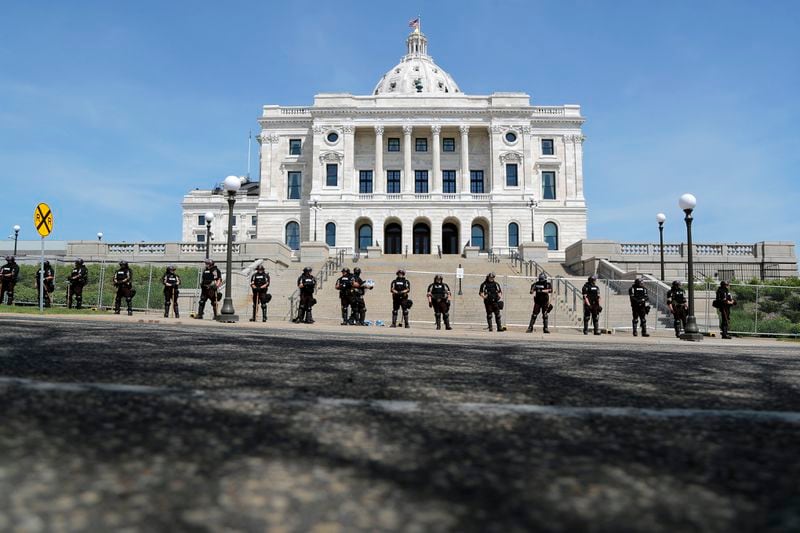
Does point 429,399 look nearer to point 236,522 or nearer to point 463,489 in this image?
point 463,489

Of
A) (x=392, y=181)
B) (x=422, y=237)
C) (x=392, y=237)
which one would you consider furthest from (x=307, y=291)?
(x=392, y=181)

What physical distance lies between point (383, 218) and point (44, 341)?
177 ft

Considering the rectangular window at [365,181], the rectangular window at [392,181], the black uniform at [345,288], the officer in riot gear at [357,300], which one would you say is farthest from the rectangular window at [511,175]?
the black uniform at [345,288]

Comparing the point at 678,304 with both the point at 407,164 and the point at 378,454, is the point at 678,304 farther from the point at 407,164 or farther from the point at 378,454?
the point at 407,164

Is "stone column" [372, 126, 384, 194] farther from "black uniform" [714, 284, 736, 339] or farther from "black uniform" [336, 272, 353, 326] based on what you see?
"black uniform" [714, 284, 736, 339]

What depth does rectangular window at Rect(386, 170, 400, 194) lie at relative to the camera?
63094 mm

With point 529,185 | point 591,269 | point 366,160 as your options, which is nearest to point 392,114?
point 366,160

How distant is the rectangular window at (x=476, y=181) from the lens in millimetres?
62875

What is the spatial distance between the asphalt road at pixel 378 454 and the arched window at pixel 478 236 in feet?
185

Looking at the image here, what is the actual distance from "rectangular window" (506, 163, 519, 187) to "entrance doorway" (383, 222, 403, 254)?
40.3ft

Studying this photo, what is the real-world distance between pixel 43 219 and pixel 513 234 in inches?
1813

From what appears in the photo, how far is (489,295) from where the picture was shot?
18.6 meters

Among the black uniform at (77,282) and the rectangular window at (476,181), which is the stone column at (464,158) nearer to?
the rectangular window at (476,181)

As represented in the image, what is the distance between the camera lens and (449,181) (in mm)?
63500
